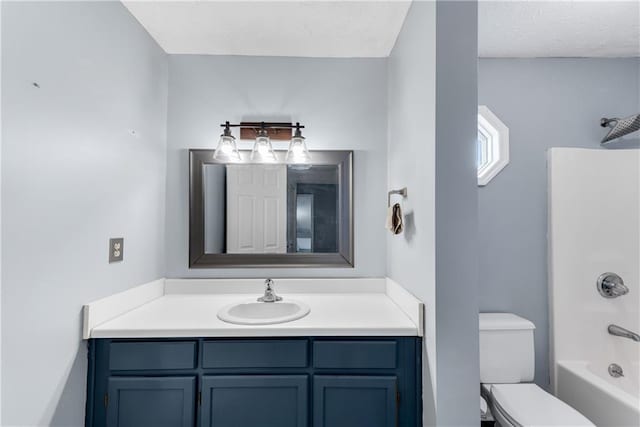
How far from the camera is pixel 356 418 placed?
135 cm

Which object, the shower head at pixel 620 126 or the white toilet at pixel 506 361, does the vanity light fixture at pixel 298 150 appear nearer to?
the white toilet at pixel 506 361

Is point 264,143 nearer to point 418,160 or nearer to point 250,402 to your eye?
point 418,160

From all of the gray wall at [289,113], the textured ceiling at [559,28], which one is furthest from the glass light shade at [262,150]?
the textured ceiling at [559,28]

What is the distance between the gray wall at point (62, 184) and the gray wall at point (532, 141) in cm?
205

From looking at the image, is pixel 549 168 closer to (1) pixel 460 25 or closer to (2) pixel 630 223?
(2) pixel 630 223

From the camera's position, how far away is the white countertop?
134 cm

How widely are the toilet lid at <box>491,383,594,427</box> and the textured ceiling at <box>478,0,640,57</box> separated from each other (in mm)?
1956

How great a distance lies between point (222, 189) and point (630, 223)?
8.48 ft

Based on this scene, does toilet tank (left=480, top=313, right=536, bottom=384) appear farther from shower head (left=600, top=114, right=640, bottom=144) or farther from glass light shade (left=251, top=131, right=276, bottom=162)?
glass light shade (left=251, top=131, right=276, bottom=162)

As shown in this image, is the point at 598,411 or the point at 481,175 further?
the point at 481,175

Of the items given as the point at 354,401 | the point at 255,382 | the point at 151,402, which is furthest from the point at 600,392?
the point at 151,402

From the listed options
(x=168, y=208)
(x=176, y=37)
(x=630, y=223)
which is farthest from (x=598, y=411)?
(x=176, y=37)

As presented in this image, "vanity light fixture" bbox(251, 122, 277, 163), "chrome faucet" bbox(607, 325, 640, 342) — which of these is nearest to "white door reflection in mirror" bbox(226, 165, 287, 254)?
"vanity light fixture" bbox(251, 122, 277, 163)

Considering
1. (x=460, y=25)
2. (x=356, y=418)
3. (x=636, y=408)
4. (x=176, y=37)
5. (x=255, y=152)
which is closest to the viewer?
A: (x=460, y=25)
